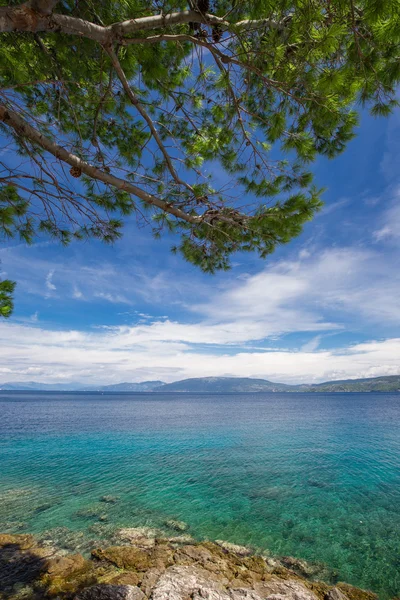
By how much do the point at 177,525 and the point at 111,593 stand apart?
513cm

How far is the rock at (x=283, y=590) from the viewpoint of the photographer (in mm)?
5718

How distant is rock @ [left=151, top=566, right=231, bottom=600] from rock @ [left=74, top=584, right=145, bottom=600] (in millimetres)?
376

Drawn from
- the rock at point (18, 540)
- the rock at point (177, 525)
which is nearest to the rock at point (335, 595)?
the rock at point (177, 525)

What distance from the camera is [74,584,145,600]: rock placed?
5320 millimetres

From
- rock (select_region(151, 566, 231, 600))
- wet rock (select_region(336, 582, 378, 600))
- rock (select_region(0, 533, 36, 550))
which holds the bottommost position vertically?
wet rock (select_region(336, 582, 378, 600))

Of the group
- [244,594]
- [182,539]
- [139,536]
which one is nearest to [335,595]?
[244,594]

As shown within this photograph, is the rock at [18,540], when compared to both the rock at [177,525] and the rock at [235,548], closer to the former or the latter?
the rock at [177,525]

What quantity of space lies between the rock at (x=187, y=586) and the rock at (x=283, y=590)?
0.94 meters

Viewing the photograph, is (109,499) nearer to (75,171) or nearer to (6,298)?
(6,298)

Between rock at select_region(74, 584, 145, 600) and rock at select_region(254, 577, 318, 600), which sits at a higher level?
rock at select_region(74, 584, 145, 600)

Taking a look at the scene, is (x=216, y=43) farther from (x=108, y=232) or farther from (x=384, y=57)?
(x=108, y=232)

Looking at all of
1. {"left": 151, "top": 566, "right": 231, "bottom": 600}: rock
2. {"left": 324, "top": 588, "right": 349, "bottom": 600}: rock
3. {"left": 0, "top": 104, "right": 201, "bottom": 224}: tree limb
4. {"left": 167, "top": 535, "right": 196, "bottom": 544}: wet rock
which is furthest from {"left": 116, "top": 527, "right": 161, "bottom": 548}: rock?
{"left": 0, "top": 104, "right": 201, "bottom": 224}: tree limb

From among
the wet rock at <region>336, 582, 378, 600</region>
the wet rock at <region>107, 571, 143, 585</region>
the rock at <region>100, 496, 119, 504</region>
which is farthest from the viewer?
the rock at <region>100, 496, 119, 504</region>

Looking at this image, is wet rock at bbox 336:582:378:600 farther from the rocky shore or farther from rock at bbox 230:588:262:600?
rock at bbox 230:588:262:600
